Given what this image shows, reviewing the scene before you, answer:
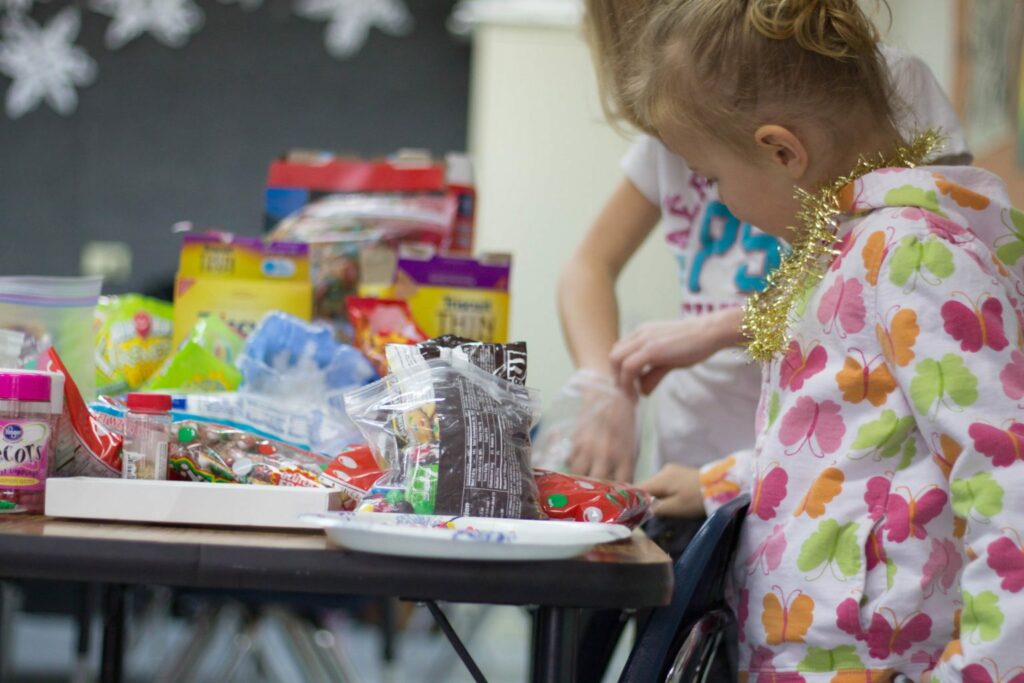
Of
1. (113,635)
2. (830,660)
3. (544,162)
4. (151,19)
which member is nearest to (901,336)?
(830,660)

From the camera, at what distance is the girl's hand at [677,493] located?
1151 millimetres

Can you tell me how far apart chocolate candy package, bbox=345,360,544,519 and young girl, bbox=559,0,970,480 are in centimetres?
38

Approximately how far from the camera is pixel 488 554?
64cm

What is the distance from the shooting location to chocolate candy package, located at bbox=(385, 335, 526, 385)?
88cm

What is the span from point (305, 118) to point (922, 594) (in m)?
4.76

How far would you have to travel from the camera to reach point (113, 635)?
1139mm

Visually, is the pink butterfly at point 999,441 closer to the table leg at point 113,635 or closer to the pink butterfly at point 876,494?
the pink butterfly at point 876,494

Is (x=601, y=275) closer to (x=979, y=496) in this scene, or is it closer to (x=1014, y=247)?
(x=1014, y=247)

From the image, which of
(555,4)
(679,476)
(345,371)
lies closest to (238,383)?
(345,371)

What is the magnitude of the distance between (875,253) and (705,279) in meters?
0.59

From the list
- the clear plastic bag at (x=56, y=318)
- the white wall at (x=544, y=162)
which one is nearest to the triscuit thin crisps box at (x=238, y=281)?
the clear plastic bag at (x=56, y=318)

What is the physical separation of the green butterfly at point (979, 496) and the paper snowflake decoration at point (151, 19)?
16.5 feet

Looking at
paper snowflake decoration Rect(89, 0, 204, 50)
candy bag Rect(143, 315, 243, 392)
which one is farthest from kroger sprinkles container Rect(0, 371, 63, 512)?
paper snowflake decoration Rect(89, 0, 204, 50)

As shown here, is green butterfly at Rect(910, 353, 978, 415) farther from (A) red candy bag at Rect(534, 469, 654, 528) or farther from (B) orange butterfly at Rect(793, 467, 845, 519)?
(A) red candy bag at Rect(534, 469, 654, 528)
